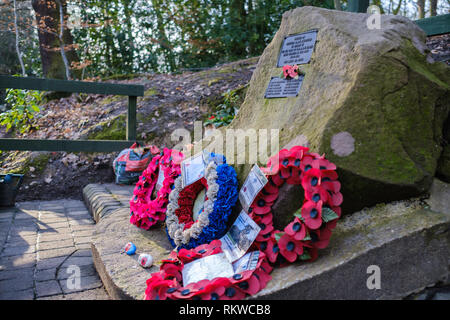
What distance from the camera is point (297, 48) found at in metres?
2.94

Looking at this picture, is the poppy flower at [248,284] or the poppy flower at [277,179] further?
the poppy flower at [277,179]

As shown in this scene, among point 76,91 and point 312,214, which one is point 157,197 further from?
point 76,91

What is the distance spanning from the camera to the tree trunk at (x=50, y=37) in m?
8.34

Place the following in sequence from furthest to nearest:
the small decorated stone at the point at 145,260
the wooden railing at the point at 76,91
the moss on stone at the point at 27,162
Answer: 1. the moss on stone at the point at 27,162
2. the wooden railing at the point at 76,91
3. the small decorated stone at the point at 145,260

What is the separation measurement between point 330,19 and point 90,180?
427 cm

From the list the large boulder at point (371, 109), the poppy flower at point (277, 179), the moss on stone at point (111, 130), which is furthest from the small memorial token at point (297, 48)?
the moss on stone at point (111, 130)

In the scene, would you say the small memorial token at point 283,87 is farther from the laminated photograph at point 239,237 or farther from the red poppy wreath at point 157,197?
the laminated photograph at point 239,237

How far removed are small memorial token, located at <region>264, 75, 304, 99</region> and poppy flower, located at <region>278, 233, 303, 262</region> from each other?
1.23 m

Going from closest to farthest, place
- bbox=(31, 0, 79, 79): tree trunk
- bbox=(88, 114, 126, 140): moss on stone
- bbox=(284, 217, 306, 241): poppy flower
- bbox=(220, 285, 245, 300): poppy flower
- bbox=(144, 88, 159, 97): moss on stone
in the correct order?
bbox=(220, 285, 245, 300): poppy flower < bbox=(284, 217, 306, 241): poppy flower < bbox=(88, 114, 126, 140): moss on stone < bbox=(144, 88, 159, 97): moss on stone < bbox=(31, 0, 79, 79): tree trunk

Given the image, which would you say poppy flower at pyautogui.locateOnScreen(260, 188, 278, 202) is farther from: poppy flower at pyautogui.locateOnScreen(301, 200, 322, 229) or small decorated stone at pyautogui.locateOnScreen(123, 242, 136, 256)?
small decorated stone at pyautogui.locateOnScreen(123, 242, 136, 256)

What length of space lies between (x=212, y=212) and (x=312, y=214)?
2.46 feet

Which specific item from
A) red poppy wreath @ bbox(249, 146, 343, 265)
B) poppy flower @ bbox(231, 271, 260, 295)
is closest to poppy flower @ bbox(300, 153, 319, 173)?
red poppy wreath @ bbox(249, 146, 343, 265)

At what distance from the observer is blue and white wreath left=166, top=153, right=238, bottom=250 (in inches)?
92.4

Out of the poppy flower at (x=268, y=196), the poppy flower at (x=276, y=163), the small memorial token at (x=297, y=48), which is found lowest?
the poppy flower at (x=268, y=196)
